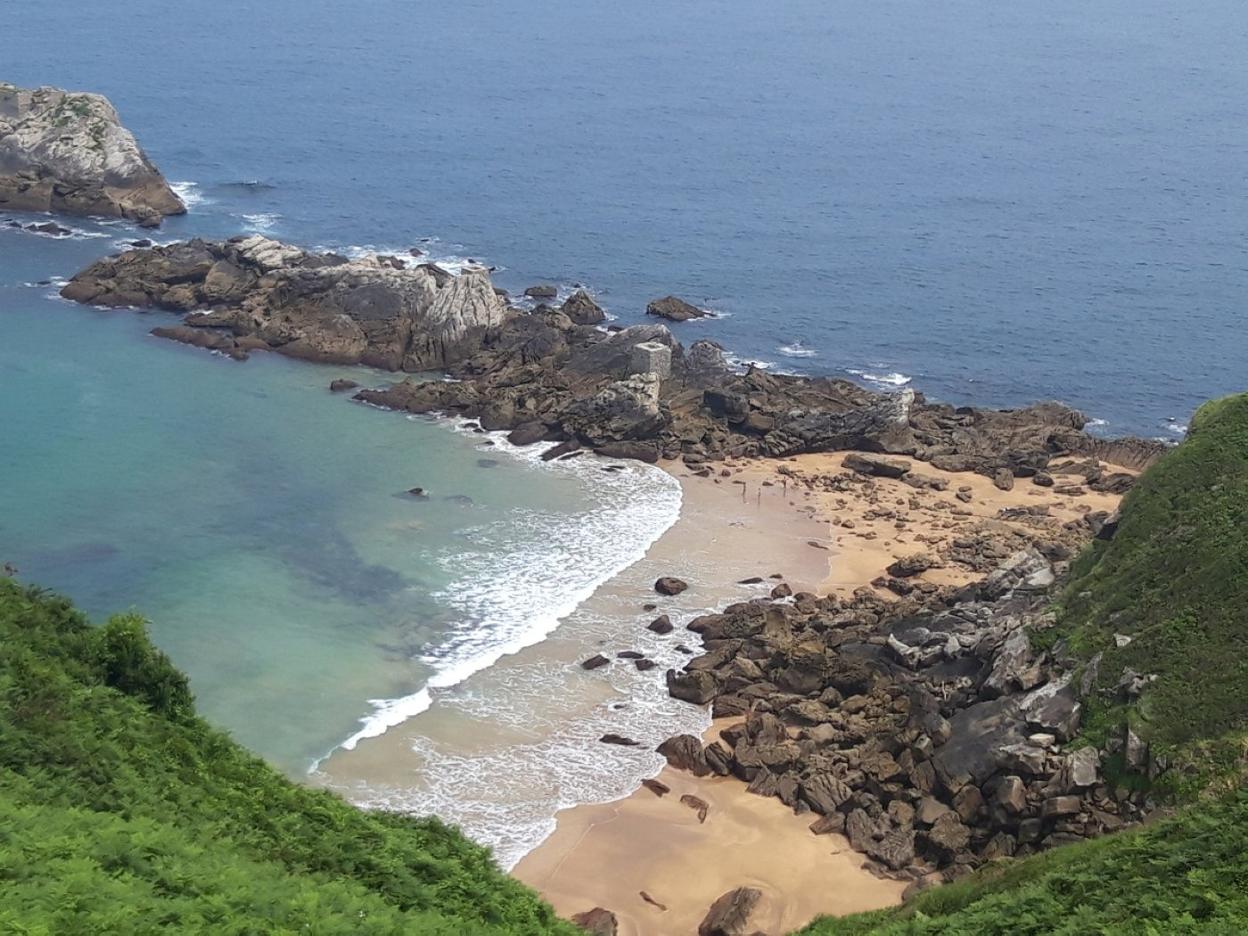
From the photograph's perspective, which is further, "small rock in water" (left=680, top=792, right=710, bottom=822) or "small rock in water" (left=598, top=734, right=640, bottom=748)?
"small rock in water" (left=598, top=734, right=640, bottom=748)

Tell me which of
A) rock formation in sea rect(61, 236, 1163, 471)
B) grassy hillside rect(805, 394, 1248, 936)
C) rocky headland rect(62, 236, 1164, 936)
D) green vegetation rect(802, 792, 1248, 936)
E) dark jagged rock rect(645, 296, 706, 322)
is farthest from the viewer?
dark jagged rock rect(645, 296, 706, 322)

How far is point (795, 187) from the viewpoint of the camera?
135750 mm

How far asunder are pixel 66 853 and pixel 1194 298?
97441 mm

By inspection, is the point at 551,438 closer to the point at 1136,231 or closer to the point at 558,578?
the point at 558,578

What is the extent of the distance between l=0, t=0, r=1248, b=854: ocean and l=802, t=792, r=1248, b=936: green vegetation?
1566cm

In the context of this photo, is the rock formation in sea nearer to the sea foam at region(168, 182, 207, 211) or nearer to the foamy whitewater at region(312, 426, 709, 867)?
the foamy whitewater at region(312, 426, 709, 867)

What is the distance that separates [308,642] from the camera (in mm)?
52688

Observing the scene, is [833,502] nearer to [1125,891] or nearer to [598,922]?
[598,922]

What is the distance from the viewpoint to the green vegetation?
27.4m

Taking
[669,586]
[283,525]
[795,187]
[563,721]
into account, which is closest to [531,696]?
[563,721]

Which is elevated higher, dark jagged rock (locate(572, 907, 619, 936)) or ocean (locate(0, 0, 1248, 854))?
ocean (locate(0, 0, 1248, 854))

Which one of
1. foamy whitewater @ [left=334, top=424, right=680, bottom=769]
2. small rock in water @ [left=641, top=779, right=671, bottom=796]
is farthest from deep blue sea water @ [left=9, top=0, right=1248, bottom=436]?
small rock in water @ [left=641, top=779, right=671, bottom=796]

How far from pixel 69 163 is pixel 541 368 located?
167ft

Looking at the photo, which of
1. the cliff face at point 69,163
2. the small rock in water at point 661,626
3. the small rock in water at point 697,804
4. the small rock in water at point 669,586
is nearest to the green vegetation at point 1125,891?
the small rock in water at point 697,804
